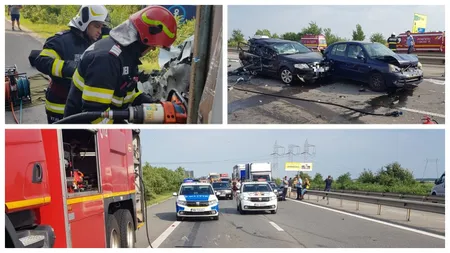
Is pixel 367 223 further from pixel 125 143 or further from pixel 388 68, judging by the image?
pixel 125 143

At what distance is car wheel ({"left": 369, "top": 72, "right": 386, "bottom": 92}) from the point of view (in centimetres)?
832

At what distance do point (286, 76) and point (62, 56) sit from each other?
4.84 metres

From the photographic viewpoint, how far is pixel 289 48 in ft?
29.8

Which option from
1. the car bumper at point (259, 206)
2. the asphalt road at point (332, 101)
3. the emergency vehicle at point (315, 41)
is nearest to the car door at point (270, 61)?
the asphalt road at point (332, 101)

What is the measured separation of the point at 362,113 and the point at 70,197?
4685 millimetres

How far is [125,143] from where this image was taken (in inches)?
254

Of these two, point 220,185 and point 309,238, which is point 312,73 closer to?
point 309,238

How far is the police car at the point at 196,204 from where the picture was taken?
12.7 m

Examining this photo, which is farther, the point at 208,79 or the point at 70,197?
the point at 208,79

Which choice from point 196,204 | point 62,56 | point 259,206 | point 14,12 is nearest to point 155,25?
point 62,56

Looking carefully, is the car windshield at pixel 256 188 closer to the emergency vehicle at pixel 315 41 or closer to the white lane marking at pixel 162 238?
the white lane marking at pixel 162 238

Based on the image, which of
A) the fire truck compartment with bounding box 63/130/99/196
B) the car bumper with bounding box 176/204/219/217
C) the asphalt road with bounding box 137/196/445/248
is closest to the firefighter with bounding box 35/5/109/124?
the fire truck compartment with bounding box 63/130/99/196

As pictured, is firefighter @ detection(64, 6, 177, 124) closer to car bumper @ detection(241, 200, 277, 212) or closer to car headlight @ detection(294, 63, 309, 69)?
car headlight @ detection(294, 63, 309, 69)
